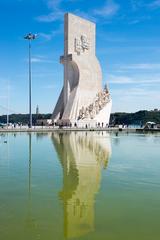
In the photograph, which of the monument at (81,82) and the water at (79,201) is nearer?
the water at (79,201)

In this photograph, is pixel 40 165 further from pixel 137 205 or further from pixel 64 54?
pixel 64 54

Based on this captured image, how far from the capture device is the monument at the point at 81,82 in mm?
35219

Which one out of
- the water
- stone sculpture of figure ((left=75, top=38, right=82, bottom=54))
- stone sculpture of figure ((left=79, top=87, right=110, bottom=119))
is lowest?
the water

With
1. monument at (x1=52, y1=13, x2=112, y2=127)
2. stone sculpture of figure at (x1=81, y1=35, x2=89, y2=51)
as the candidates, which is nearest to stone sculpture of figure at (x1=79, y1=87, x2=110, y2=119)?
monument at (x1=52, y1=13, x2=112, y2=127)

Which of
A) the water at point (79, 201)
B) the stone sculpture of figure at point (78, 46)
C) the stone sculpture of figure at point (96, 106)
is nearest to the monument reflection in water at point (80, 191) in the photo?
the water at point (79, 201)

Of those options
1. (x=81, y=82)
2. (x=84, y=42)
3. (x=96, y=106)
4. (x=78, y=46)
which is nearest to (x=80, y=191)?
(x=81, y=82)

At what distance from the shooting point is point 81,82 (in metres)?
36.0

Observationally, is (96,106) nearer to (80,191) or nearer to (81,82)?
A: (81,82)

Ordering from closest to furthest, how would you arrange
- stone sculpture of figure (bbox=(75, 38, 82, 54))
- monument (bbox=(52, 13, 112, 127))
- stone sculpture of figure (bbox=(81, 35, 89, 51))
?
monument (bbox=(52, 13, 112, 127))
stone sculpture of figure (bbox=(75, 38, 82, 54))
stone sculpture of figure (bbox=(81, 35, 89, 51))

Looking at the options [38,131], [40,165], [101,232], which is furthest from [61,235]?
[38,131]

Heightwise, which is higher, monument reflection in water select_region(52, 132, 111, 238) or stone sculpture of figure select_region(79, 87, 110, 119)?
Answer: stone sculpture of figure select_region(79, 87, 110, 119)

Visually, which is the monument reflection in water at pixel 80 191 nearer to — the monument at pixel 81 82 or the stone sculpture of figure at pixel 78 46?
the monument at pixel 81 82

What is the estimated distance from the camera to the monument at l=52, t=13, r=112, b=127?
1387 inches

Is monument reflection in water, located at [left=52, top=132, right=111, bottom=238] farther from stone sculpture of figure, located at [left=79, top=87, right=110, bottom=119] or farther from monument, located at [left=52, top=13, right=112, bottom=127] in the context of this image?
stone sculpture of figure, located at [left=79, top=87, right=110, bottom=119]
